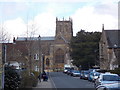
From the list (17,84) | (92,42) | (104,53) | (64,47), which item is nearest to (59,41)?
(64,47)

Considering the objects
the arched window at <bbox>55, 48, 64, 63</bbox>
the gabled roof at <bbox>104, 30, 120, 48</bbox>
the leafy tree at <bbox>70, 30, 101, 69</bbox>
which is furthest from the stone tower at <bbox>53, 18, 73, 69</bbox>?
the gabled roof at <bbox>104, 30, 120, 48</bbox>

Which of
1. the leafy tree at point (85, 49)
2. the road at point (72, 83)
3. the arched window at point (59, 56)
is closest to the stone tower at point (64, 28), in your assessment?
the arched window at point (59, 56)

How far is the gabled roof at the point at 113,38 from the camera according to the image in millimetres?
76381

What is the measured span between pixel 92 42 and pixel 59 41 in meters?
54.8

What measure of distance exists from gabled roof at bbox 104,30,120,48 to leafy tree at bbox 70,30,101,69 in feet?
23.5

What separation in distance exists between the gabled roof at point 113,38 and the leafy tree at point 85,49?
717cm

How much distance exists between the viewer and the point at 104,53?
80.2m

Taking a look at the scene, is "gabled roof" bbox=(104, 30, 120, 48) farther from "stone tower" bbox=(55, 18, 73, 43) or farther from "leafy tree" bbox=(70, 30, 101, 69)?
"stone tower" bbox=(55, 18, 73, 43)

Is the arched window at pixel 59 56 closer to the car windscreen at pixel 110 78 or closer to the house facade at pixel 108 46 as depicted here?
the house facade at pixel 108 46

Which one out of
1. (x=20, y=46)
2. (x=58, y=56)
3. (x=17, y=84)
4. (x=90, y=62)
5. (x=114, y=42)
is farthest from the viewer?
(x=58, y=56)

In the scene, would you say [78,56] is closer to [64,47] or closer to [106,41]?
[106,41]

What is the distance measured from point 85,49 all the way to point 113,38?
31.8 ft

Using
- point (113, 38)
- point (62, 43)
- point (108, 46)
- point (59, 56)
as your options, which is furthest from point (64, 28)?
point (108, 46)

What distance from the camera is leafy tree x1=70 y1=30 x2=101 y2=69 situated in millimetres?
84750
